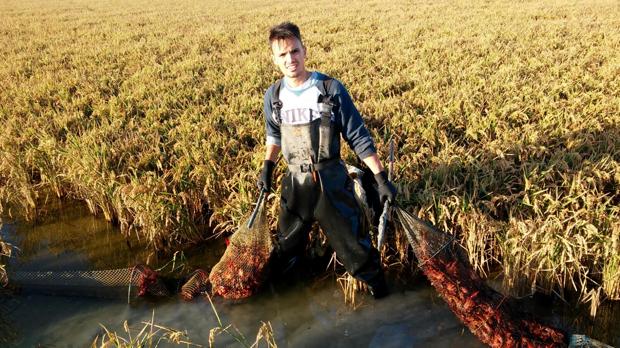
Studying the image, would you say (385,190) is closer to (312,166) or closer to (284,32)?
(312,166)

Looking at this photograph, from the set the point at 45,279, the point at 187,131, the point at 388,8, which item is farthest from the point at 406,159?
the point at 388,8

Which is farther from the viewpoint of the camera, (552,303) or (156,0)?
(156,0)

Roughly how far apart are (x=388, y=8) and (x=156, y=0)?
62.9 feet

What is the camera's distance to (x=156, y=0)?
3228cm

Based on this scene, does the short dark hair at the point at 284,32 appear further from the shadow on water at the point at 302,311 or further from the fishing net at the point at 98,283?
the fishing net at the point at 98,283

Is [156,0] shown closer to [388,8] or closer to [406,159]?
[388,8]

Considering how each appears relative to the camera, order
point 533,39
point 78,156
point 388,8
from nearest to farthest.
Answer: point 78,156, point 533,39, point 388,8

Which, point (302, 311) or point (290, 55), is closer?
point (290, 55)

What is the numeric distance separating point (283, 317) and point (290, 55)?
6.52 ft

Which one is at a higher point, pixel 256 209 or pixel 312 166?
pixel 312 166

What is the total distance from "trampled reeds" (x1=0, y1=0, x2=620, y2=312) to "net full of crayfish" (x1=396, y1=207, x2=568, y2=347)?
1.82ft

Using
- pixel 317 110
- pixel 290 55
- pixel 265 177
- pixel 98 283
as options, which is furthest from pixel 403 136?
pixel 98 283

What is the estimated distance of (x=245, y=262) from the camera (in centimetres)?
361

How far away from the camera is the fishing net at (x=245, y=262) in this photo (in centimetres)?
352
